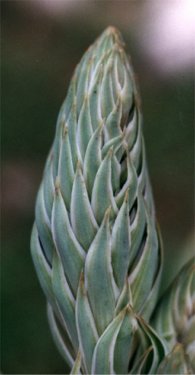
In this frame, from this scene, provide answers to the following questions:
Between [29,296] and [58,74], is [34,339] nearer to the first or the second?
[29,296]

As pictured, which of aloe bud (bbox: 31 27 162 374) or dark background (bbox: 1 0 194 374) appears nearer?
aloe bud (bbox: 31 27 162 374)

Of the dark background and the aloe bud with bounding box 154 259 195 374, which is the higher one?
the dark background

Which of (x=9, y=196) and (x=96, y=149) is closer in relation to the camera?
(x=96, y=149)

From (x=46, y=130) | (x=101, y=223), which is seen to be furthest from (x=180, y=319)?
(x=46, y=130)

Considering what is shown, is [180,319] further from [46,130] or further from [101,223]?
[46,130]

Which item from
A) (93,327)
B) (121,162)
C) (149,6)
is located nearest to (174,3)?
(149,6)

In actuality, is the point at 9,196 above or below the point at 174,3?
below
